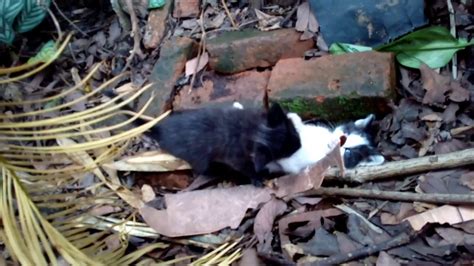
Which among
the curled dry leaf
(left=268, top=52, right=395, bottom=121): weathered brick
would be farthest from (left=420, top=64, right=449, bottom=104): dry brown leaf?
the curled dry leaf

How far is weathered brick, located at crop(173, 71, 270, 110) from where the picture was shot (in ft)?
13.1

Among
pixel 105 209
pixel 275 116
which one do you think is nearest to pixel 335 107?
pixel 275 116

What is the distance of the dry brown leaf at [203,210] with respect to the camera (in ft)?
11.1

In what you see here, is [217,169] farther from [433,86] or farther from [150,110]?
[433,86]

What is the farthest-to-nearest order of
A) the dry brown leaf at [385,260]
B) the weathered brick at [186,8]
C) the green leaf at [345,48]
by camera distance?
the weathered brick at [186,8], the green leaf at [345,48], the dry brown leaf at [385,260]

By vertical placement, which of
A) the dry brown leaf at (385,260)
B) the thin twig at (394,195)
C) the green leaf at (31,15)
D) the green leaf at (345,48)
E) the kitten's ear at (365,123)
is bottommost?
the dry brown leaf at (385,260)

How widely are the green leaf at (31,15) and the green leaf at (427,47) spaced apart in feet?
6.51

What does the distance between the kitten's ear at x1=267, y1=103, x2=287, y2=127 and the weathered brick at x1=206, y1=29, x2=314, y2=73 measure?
0.59 metres

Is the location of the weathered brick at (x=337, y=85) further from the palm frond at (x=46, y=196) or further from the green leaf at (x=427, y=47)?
the palm frond at (x=46, y=196)

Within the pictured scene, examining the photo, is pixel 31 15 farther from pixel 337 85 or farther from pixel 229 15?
pixel 337 85

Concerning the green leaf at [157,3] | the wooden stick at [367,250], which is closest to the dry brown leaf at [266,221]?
the wooden stick at [367,250]

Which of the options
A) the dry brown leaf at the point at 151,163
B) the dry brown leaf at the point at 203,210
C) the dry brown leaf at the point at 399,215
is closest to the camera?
the dry brown leaf at the point at 399,215

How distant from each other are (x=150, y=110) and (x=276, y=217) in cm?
106

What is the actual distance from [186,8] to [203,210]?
1558mm
